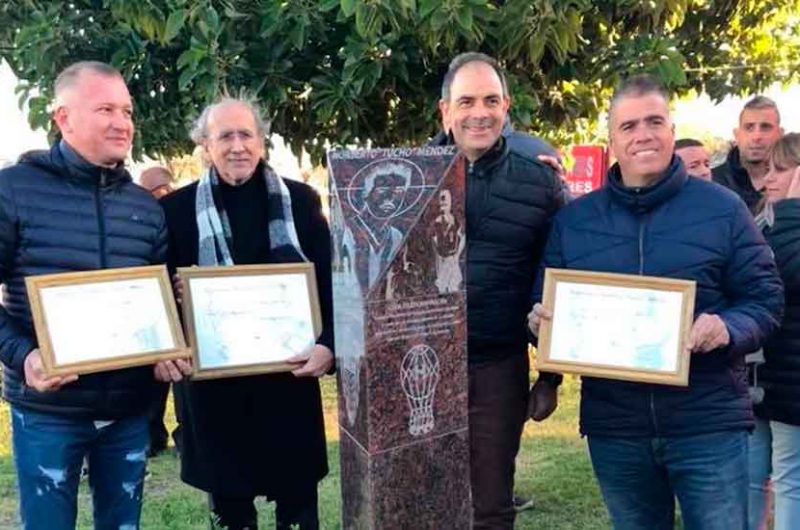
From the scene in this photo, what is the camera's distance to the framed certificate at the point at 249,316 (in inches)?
138

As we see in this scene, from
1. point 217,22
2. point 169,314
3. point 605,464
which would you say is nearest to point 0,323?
point 169,314

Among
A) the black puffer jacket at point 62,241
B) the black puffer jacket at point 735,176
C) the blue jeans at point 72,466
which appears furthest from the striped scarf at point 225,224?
the black puffer jacket at point 735,176

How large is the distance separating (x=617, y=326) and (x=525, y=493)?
3.05 meters

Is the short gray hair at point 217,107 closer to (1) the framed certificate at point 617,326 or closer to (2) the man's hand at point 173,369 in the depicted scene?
(2) the man's hand at point 173,369

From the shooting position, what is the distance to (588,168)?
907cm

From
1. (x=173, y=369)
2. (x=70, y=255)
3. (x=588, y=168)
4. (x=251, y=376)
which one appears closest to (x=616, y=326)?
(x=251, y=376)

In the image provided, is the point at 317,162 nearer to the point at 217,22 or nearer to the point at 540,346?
the point at 217,22

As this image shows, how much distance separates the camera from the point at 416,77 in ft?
15.8

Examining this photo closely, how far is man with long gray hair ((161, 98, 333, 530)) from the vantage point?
12.1 ft

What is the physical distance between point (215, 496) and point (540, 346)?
153cm

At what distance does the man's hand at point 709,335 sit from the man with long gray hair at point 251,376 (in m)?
1.33

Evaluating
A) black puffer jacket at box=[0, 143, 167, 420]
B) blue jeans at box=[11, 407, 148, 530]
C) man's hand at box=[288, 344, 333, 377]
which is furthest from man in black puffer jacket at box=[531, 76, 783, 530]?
blue jeans at box=[11, 407, 148, 530]

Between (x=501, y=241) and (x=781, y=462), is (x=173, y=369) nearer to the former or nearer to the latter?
(x=501, y=241)

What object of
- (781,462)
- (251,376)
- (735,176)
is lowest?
(781,462)
